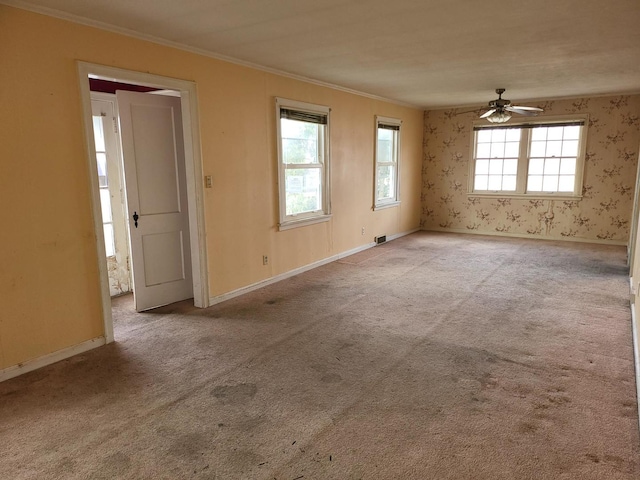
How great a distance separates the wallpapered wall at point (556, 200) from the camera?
22.2ft

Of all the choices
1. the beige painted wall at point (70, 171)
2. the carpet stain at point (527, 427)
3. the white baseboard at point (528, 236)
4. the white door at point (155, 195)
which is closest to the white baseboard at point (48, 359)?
the beige painted wall at point (70, 171)

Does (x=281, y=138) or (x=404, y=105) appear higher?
(x=404, y=105)

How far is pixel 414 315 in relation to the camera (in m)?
3.89

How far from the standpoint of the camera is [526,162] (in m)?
7.56

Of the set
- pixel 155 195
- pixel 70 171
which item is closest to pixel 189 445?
pixel 70 171

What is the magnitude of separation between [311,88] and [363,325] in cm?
309

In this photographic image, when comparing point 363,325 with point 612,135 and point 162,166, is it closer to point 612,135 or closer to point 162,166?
point 162,166

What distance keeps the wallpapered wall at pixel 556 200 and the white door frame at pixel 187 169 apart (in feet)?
18.6

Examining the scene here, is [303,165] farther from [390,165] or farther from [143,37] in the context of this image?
[390,165]

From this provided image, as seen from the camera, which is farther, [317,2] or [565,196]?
[565,196]

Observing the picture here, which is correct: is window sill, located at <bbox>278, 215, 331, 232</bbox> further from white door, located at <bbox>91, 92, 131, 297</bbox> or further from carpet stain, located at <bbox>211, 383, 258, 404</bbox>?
carpet stain, located at <bbox>211, 383, 258, 404</bbox>

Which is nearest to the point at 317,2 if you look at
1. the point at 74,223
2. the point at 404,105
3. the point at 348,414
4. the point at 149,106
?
the point at 149,106

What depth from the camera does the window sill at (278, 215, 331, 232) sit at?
16.6 feet

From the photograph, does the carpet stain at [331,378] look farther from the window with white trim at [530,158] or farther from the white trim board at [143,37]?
the window with white trim at [530,158]
